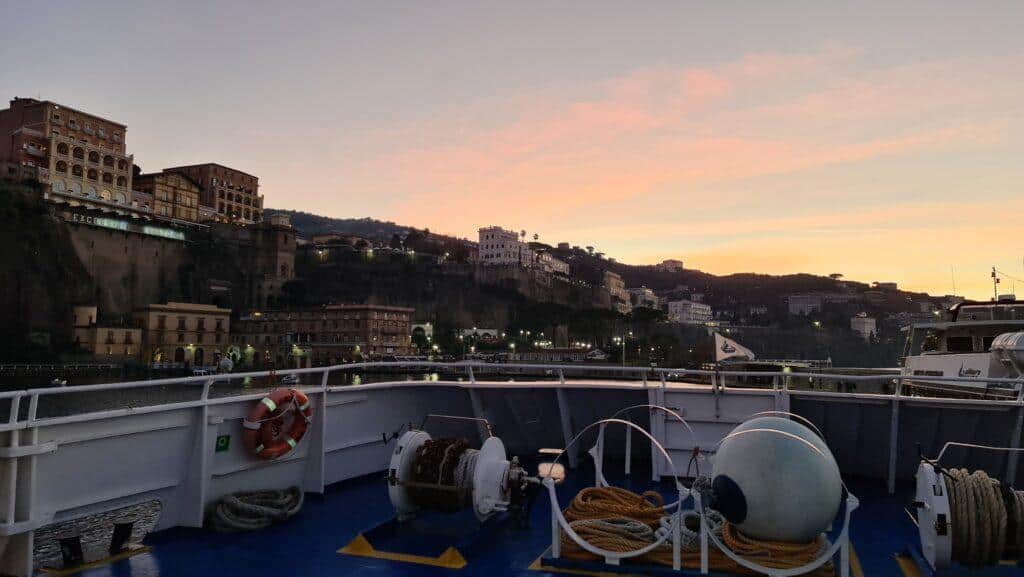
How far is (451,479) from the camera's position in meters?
6.70

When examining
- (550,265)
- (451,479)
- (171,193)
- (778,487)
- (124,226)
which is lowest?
(451,479)

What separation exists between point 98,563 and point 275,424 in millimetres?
2308

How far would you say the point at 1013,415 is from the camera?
7.91m

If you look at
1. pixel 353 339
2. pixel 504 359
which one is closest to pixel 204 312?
pixel 353 339

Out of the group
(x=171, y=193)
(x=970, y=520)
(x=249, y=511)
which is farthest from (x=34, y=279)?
(x=970, y=520)

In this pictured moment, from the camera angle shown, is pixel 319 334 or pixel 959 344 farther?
pixel 319 334

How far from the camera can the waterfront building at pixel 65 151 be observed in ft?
286

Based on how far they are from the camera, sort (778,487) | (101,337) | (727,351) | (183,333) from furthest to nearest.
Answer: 1. (183,333)
2. (101,337)
3. (727,351)
4. (778,487)

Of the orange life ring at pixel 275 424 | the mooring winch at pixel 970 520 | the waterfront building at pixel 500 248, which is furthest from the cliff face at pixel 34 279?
the waterfront building at pixel 500 248

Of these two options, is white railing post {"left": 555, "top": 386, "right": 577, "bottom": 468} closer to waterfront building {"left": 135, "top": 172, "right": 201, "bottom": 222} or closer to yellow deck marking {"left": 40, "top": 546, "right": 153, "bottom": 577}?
yellow deck marking {"left": 40, "top": 546, "right": 153, "bottom": 577}

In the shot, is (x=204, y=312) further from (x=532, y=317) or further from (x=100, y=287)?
(x=532, y=317)

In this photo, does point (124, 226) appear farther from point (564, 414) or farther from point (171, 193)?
point (564, 414)

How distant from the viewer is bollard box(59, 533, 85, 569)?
5.74 meters

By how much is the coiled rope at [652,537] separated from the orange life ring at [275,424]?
3791 mm
